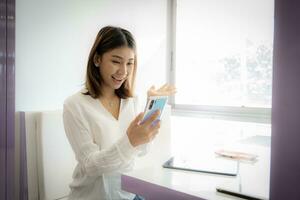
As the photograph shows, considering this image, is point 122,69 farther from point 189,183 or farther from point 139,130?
point 189,183

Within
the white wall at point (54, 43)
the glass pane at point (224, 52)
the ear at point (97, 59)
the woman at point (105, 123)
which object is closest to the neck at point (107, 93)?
the woman at point (105, 123)

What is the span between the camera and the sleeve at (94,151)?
889 mm

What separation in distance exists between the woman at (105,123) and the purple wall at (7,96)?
0.36 metres

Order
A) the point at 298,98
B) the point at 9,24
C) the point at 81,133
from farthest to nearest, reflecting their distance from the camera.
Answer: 1. the point at 9,24
2. the point at 81,133
3. the point at 298,98

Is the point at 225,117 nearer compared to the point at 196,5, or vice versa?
the point at 225,117

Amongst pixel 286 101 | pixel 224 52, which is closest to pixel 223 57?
pixel 224 52

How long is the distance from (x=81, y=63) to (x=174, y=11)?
4.09 feet

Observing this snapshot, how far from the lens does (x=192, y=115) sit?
2414 mm

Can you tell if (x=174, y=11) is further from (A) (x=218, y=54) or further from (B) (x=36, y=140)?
(B) (x=36, y=140)

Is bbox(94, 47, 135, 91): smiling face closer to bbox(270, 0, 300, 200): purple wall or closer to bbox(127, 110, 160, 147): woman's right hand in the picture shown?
bbox(127, 110, 160, 147): woman's right hand

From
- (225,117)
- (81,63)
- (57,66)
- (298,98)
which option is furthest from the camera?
(225,117)

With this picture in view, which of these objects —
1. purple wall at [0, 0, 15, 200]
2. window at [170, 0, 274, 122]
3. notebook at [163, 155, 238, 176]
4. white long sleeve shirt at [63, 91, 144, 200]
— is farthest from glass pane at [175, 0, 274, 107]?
purple wall at [0, 0, 15, 200]

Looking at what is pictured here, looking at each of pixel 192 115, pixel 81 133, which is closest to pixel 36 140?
pixel 81 133

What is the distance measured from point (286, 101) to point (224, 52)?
1971 millimetres
